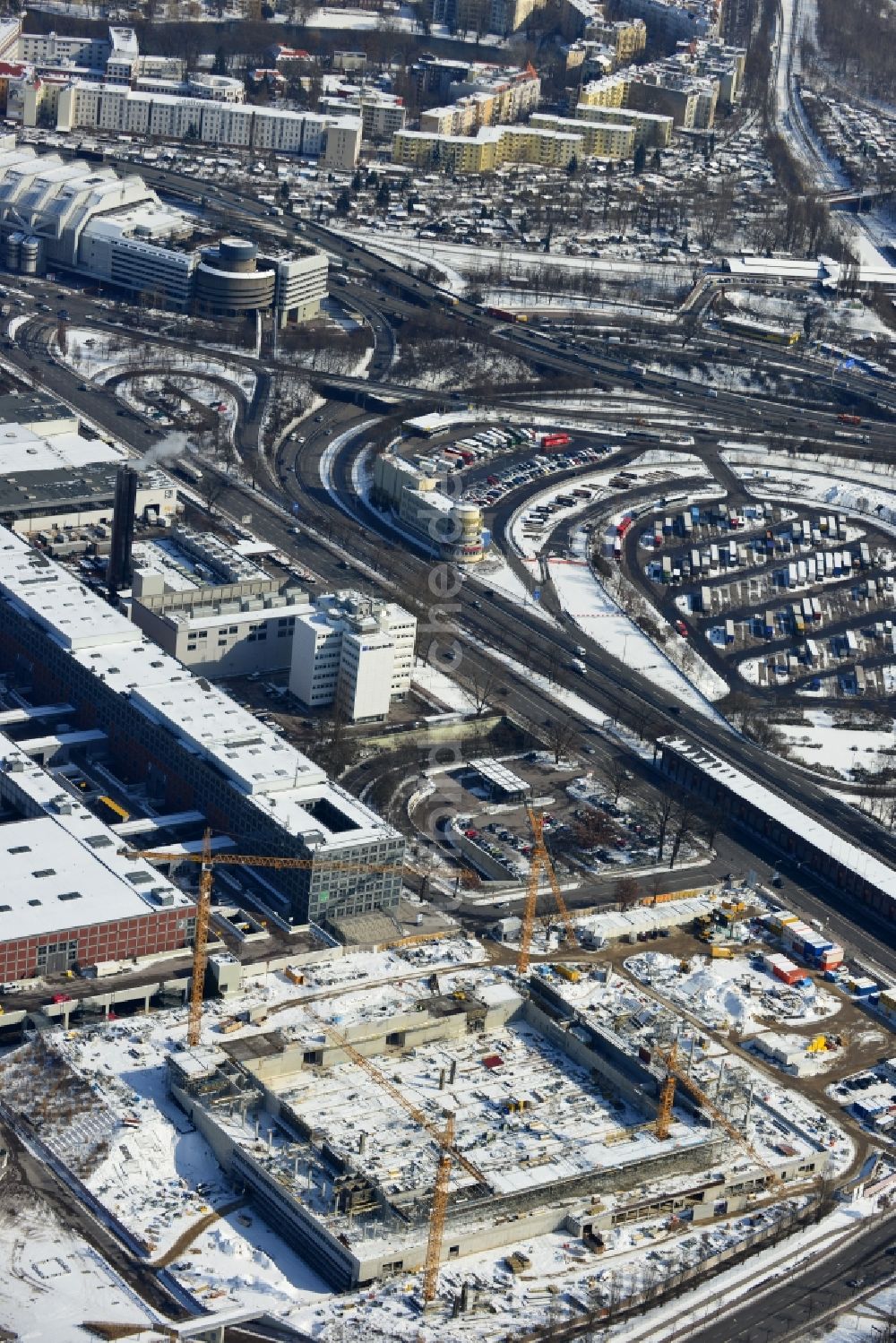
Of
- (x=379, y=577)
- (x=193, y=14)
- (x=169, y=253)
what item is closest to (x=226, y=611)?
(x=379, y=577)

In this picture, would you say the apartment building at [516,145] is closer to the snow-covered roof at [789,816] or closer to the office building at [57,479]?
the office building at [57,479]

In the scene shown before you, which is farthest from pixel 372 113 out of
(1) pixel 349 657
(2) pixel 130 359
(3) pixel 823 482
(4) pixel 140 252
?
(1) pixel 349 657

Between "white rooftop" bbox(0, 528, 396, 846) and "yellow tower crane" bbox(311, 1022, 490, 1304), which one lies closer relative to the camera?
"yellow tower crane" bbox(311, 1022, 490, 1304)

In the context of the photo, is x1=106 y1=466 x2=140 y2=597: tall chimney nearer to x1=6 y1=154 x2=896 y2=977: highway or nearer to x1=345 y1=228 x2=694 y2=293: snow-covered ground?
x1=6 y1=154 x2=896 y2=977: highway

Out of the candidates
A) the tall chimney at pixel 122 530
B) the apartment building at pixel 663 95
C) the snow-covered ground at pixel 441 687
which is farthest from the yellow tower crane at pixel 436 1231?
the apartment building at pixel 663 95

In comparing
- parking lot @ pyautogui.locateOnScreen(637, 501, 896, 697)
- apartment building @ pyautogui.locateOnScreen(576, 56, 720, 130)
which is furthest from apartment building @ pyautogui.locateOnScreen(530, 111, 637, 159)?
parking lot @ pyautogui.locateOnScreen(637, 501, 896, 697)

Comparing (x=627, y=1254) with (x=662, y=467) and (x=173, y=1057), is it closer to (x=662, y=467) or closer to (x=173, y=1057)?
(x=173, y=1057)

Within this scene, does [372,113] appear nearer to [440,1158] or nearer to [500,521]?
[500,521]

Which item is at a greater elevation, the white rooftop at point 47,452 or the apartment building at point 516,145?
the apartment building at point 516,145
